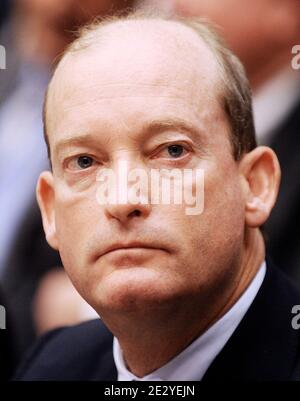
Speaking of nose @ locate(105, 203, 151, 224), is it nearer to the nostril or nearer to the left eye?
the nostril

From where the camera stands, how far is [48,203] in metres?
1.88

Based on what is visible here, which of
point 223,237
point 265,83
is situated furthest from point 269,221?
point 223,237

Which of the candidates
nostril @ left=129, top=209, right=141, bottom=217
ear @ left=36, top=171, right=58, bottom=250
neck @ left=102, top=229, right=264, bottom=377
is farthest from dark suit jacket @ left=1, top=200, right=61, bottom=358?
nostril @ left=129, top=209, right=141, bottom=217

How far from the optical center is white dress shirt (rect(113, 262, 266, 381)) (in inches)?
69.0

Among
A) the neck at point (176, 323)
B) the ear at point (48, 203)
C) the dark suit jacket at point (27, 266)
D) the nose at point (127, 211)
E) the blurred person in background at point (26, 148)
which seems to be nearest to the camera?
the nose at point (127, 211)

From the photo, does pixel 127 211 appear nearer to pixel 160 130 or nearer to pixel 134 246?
pixel 134 246

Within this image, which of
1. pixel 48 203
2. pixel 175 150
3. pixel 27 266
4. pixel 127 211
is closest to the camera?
pixel 127 211

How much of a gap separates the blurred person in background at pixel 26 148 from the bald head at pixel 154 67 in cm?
38

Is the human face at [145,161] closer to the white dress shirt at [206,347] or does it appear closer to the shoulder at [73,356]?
the white dress shirt at [206,347]

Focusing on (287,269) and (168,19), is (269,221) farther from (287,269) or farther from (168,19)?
(168,19)

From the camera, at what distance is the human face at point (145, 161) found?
158cm

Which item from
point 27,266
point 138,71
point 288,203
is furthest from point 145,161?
point 27,266

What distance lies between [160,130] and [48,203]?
0.38 metres

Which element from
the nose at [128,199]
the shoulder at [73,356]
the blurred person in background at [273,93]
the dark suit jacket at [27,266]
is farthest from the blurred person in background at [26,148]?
the nose at [128,199]
